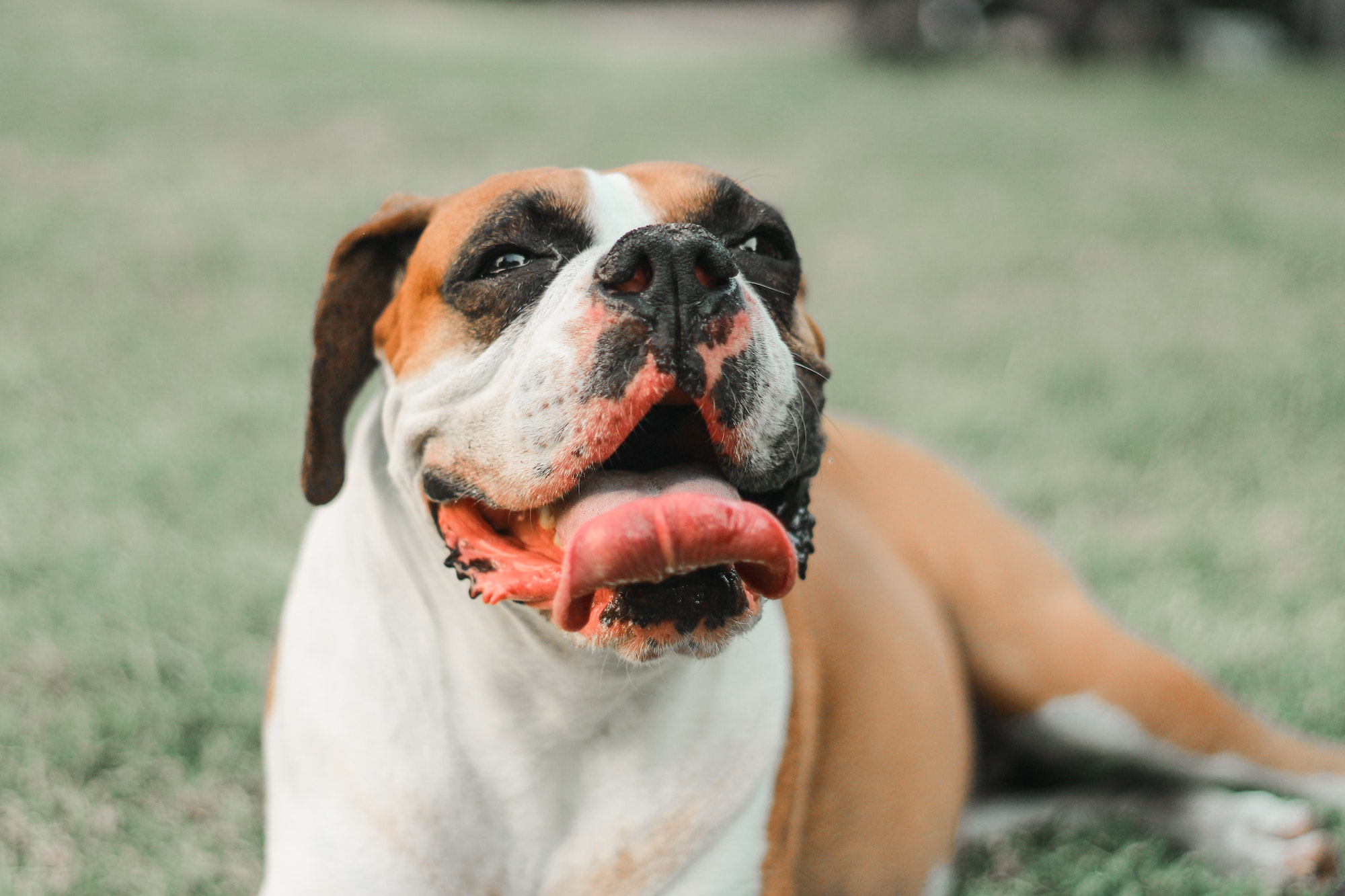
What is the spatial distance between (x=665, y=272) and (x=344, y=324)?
31.0 inches

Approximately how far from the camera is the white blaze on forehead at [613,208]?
197 centimetres

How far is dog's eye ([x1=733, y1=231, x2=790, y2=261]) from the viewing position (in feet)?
6.90

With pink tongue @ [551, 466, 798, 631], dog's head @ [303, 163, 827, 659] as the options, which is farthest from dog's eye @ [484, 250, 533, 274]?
pink tongue @ [551, 466, 798, 631]

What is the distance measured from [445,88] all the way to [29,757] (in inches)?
429

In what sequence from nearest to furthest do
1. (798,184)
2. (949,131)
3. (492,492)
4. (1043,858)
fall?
1. (492,492)
2. (1043,858)
3. (798,184)
4. (949,131)

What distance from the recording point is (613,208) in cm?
200

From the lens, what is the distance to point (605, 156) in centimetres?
1002

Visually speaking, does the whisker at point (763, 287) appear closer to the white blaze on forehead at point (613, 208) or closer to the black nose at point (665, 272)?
the white blaze on forehead at point (613, 208)

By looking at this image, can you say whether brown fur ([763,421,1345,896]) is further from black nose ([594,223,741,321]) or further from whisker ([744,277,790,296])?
black nose ([594,223,741,321])

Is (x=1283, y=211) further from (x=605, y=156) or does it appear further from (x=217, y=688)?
(x=217, y=688)

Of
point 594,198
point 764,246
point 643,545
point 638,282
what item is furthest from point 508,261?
point 643,545

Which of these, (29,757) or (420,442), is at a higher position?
(420,442)

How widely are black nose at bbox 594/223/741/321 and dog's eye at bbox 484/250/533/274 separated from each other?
0.30 metres

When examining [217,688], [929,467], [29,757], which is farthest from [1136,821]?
[29,757]
